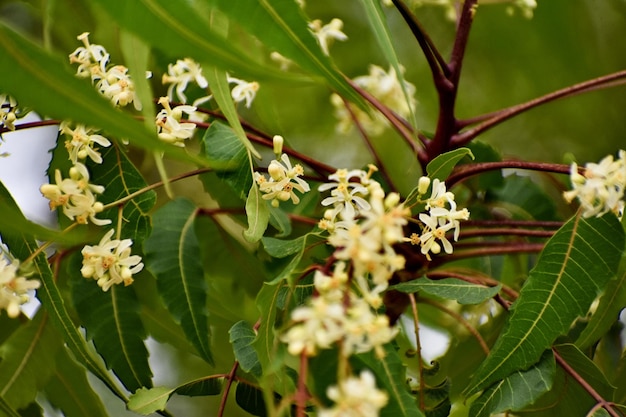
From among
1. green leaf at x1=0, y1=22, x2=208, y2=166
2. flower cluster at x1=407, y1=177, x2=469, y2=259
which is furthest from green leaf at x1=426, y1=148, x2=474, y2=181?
green leaf at x1=0, y1=22, x2=208, y2=166

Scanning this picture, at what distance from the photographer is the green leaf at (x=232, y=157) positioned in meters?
0.62

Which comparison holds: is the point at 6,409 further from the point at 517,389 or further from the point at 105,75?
the point at 517,389

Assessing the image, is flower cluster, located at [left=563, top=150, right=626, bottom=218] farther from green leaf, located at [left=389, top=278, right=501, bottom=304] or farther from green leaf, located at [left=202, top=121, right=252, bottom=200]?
green leaf, located at [left=202, top=121, right=252, bottom=200]

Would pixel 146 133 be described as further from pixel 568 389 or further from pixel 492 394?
pixel 568 389

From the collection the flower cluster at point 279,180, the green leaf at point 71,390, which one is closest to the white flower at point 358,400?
the flower cluster at point 279,180

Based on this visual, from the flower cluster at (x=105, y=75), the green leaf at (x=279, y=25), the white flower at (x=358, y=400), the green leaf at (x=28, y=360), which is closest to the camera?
the white flower at (x=358, y=400)

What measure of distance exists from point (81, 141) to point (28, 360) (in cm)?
26

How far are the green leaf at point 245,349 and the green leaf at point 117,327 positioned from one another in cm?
16

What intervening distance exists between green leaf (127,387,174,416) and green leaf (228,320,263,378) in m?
0.08

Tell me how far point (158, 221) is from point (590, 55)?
103 cm

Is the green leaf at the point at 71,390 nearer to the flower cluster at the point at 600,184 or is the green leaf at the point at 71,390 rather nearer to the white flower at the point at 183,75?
the white flower at the point at 183,75

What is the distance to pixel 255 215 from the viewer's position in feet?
1.90

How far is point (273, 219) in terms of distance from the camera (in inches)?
25.9

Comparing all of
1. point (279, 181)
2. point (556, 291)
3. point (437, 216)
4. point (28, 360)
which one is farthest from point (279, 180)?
point (28, 360)
